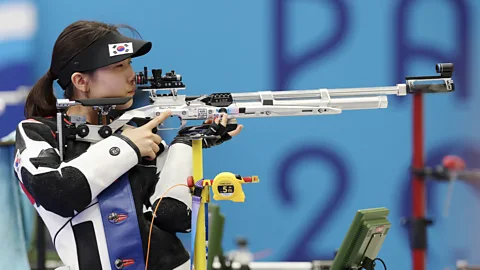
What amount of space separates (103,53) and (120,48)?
0.15ft

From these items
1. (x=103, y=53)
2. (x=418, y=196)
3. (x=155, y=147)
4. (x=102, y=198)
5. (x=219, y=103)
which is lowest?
(x=418, y=196)

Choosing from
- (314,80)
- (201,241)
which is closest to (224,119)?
(201,241)

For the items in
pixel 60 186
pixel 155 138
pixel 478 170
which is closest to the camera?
pixel 60 186

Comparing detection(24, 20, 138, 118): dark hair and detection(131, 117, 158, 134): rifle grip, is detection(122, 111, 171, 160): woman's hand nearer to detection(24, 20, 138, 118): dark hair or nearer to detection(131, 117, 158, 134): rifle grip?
detection(131, 117, 158, 134): rifle grip

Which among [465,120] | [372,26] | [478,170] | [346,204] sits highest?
[372,26]

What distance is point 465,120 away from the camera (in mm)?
2408

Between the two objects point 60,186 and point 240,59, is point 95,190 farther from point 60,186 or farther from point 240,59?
point 240,59

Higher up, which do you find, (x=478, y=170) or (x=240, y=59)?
(x=240, y=59)

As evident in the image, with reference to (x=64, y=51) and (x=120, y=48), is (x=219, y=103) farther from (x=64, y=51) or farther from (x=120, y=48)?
(x=64, y=51)

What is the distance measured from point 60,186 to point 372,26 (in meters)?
1.45

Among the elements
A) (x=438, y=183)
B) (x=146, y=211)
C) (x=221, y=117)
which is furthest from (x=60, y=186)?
(x=438, y=183)

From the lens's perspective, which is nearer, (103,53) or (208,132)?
(208,132)

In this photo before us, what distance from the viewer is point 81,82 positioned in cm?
164

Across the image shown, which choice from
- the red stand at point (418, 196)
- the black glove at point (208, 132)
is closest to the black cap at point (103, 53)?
the black glove at point (208, 132)
